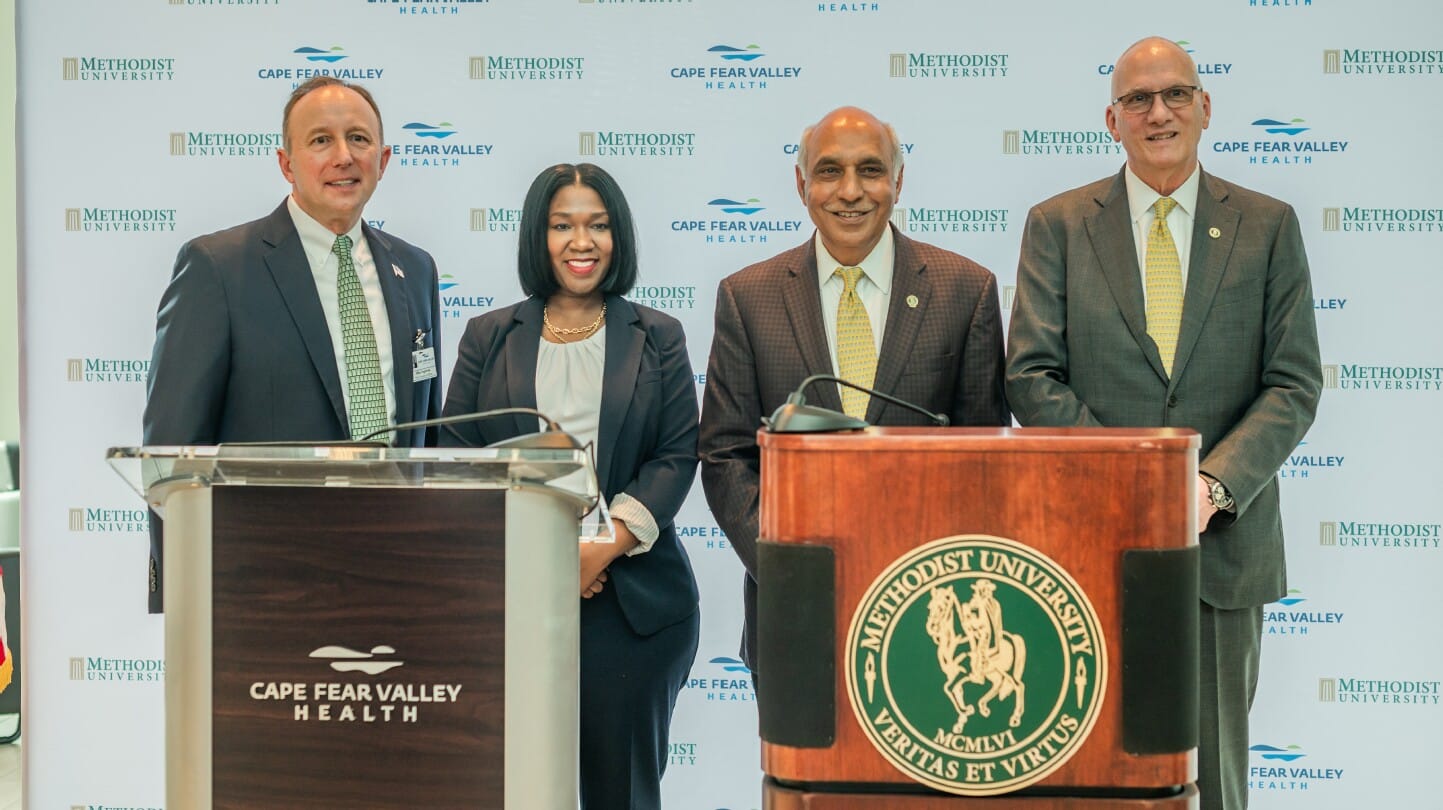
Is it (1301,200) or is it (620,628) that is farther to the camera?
(1301,200)

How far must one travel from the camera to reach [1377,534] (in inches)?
143

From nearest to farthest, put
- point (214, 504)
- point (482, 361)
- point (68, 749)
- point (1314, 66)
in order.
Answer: point (214, 504) → point (482, 361) → point (1314, 66) → point (68, 749)

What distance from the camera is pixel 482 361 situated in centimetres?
262

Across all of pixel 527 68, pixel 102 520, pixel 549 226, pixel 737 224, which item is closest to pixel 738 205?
pixel 737 224

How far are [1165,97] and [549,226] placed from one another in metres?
1.15

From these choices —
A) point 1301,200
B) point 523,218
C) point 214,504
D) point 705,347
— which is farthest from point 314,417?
point 1301,200

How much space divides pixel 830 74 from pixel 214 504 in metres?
2.78

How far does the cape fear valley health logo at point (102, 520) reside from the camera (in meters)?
3.85

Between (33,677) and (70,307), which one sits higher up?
(70,307)

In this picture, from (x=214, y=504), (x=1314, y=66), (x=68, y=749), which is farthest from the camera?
(x=68, y=749)

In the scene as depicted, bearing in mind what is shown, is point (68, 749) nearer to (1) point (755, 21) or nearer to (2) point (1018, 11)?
(1) point (755, 21)

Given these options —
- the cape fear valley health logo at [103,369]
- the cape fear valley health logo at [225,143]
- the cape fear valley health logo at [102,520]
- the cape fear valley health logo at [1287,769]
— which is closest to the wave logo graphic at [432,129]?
the cape fear valley health logo at [225,143]

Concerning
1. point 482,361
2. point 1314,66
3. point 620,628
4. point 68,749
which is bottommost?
point 68,749

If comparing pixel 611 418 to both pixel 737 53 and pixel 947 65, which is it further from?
pixel 947 65
